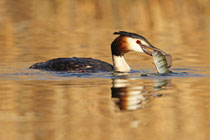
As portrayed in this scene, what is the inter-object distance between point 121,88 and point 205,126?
10.4 ft

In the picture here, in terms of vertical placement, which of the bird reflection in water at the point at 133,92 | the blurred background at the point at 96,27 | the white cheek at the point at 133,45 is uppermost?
the blurred background at the point at 96,27

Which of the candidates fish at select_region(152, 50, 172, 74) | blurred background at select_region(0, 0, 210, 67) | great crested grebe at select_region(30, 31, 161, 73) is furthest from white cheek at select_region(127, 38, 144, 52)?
blurred background at select_region(0, 0, 210, 67)

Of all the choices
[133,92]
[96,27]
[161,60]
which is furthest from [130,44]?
[96,27]

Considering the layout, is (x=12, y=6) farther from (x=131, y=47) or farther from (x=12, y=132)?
(x=12, y=132)

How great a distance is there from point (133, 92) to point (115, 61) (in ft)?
9.70

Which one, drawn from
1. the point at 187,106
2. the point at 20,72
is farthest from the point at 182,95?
the point at 20,72

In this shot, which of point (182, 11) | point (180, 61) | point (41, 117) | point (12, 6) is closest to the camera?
point (41, 117)

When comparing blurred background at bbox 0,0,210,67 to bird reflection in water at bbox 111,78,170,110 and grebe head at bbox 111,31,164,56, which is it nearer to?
grebe head at bbox 111,31,164,56

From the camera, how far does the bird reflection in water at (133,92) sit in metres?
9.93

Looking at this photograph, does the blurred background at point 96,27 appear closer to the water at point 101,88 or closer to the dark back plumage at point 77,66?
the water at point 101,88

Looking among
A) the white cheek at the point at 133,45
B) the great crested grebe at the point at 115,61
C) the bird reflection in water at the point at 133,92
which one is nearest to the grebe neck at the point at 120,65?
the great crested grebe at the point at 115,61

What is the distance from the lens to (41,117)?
8875 millimetres

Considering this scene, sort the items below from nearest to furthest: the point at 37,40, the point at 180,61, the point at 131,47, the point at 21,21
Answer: the point at 131,47, the point at 180,61, the point at 37,40, the point at 21,21

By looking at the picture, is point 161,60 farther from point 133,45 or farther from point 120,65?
point 120,65
